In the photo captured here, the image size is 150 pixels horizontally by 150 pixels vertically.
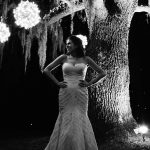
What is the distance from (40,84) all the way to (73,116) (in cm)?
1033

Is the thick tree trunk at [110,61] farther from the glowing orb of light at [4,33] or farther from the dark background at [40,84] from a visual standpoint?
the dark background at [40,84]

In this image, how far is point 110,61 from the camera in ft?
21.5

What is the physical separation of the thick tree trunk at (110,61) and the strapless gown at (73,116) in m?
2.46

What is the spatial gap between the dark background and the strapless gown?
8.11 meters

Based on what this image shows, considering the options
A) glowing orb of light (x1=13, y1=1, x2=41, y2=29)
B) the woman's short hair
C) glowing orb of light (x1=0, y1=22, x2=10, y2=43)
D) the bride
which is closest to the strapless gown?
the bride

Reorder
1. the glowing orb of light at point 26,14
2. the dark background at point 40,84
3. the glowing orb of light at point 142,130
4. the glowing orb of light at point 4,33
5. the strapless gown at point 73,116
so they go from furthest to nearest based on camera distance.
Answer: the dark background at point 40,84, the glowing orb of light at point 4,33, the glowing orb of light at point 26,14, the glowing orb of light at point 142,130, the strapless gown at point 73,116

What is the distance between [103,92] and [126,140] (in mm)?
1090

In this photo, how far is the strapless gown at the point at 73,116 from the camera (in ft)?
12.9

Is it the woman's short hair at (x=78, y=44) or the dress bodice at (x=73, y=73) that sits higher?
the woman's short hair at (x=78, y=44)

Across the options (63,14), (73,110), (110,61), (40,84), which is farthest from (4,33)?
(40,84)

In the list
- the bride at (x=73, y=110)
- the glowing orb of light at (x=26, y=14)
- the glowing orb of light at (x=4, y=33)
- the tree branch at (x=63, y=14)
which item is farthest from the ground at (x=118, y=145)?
the tree branch at (x=63, y=14)

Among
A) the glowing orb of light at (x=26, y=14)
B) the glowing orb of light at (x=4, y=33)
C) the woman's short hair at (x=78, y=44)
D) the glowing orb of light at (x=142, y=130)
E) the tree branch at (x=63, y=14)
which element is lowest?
the glowing orb of light at (x=142, y=130)

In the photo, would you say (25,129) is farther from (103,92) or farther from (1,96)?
(103,92)

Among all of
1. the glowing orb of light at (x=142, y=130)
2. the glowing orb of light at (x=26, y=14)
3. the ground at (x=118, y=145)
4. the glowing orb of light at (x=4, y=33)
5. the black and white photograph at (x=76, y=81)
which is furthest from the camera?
the glowing orb of light at (x=4, y=33)
